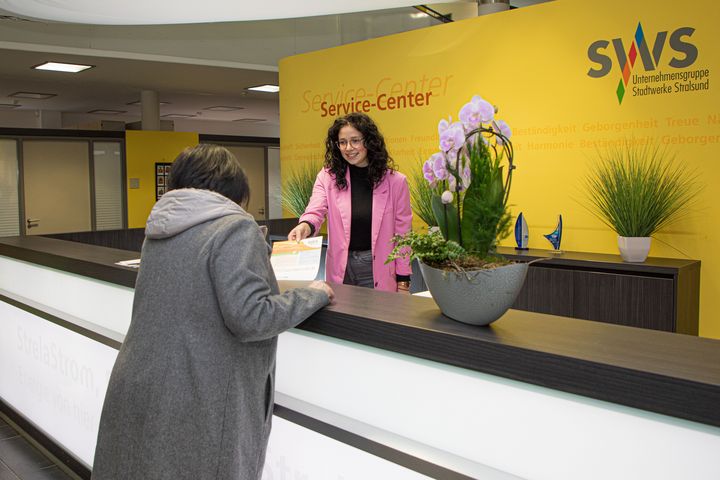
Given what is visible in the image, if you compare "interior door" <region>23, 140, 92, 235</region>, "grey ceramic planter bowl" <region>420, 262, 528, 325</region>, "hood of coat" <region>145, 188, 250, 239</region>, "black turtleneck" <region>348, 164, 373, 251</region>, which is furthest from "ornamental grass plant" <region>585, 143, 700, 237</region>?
"interior door" <region>23, 140, 92, 235</region>

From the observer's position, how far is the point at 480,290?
1.57 m

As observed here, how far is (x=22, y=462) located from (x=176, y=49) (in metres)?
5.95

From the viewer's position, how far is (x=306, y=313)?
1.76m

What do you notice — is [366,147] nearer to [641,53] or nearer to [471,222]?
[471,222]

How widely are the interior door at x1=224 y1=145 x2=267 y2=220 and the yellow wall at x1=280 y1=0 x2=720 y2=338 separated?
18.3ft

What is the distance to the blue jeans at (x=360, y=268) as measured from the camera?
323 cm

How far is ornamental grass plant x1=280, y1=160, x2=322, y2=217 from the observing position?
621 cm

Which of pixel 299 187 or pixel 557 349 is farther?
pixel 299 187

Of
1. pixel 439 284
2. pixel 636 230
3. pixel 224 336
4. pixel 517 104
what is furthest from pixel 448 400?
pixel 517 104

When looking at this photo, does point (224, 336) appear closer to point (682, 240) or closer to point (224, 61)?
point (682, 240)

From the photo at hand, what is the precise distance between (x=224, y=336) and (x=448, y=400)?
557mm

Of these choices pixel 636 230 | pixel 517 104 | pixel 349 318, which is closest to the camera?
pixel 349 318

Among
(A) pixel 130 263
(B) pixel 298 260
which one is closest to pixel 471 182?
(B) pixel 298 260

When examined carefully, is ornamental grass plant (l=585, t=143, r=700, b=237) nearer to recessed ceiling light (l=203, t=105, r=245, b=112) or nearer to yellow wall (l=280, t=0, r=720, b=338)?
yellow wall (l=280, t=0, r=720, b=338)
